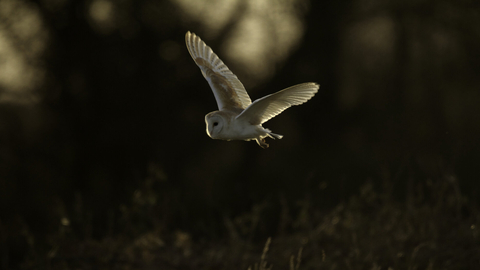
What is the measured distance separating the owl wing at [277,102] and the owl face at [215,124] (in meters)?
0.11

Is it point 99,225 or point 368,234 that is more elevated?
point 99,225

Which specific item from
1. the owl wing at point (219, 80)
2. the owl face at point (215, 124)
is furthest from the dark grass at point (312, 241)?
the owl face at point (215, 124)

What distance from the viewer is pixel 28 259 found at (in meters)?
4.59

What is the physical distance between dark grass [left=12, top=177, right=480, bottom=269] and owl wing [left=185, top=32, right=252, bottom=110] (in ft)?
6.18

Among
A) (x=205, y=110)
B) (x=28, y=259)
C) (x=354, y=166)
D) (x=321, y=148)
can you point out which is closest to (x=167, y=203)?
(x=28, y=259)

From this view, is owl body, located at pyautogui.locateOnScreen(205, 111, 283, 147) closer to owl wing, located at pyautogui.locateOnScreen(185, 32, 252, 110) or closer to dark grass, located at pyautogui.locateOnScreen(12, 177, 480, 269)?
owl wing, located at pyautogui.locateOnScreen(185, 32, 252, 110)

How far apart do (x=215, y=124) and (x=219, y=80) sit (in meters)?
0.78

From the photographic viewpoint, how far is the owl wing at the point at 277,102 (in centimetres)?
230

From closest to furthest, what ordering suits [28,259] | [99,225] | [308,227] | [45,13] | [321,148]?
[28,259] → [308,227] → [99,225] → [45,13] → [321,148]

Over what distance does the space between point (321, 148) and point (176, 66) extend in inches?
140

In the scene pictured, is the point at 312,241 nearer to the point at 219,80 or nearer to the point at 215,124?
the point at 219,80

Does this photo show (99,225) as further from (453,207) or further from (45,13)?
(453,207)

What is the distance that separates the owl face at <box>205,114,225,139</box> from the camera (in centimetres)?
228

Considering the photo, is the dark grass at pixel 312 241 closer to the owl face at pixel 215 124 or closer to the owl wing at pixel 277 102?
the owl wing at pixel 277 102
